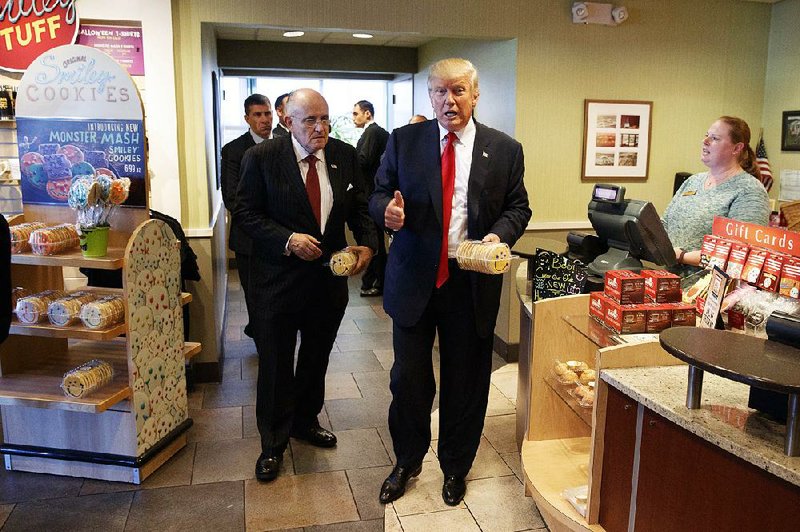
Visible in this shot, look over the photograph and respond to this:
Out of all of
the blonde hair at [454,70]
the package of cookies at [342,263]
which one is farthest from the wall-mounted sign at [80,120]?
the blonde hair at [454,70]

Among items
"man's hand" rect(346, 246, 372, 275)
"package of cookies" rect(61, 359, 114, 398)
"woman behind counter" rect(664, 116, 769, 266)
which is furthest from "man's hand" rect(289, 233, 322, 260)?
"woman behind counter" rect(664, 116, 769, 266)

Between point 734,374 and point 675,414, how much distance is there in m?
0.24

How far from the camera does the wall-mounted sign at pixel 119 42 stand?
3750mm

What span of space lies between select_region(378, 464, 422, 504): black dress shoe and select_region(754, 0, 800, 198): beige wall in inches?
151

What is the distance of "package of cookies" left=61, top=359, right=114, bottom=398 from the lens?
9.36 feet

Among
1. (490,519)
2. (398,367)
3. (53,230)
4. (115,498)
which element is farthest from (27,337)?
(490,519)

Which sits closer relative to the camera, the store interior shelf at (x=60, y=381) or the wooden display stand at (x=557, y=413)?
the wooden display stand at (x=557, y=413)

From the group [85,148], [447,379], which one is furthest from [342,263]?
[85,148]

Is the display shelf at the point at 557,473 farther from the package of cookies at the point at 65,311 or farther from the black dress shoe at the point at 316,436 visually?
the package of cookies at the point at 65,311

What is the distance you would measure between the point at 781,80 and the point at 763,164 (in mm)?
616

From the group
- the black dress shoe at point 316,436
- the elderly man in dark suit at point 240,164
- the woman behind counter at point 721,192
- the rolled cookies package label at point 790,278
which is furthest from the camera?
the elderly man in dark suit at point 240,164

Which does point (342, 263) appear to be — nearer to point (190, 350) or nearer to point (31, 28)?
point (190, 350)

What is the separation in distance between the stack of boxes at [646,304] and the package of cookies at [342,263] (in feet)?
3.56

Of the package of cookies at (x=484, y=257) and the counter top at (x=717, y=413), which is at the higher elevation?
the package of cookies at (x=484, y=257)
